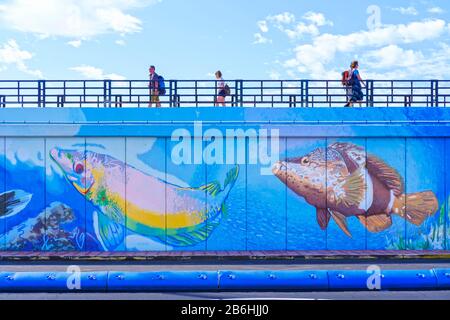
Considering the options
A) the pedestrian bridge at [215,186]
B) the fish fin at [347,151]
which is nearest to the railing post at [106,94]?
the pedestrian bridge at [215,186]

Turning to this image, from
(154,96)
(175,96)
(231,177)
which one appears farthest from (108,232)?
(175,96)

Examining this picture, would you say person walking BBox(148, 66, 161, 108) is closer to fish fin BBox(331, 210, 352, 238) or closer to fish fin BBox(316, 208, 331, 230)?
fish fin BBox(316, 208, 331, 230)

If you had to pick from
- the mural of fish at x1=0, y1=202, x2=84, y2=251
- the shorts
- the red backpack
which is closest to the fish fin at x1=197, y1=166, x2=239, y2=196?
the shorts

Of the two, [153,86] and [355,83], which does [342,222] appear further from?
[153,86]

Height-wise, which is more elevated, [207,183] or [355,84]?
[355,84]

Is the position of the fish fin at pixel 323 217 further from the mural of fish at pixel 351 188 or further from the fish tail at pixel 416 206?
the fish tail at pixel 416 206

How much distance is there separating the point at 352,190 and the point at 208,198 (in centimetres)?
444

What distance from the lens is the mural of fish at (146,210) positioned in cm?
1622

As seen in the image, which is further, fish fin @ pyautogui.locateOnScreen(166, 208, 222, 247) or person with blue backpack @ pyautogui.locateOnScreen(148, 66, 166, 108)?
person with blue backpack @ pyautogui.locateOnScreen(148, 66, 166, 108)

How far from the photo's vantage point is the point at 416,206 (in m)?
16.5

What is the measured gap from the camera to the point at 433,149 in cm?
1666

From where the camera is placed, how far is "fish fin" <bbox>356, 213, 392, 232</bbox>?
16.4 meters

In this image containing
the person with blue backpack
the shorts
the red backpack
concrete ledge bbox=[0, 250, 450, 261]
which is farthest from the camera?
the red backpack

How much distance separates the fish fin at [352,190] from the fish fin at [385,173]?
0.46 m
